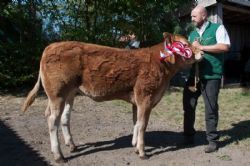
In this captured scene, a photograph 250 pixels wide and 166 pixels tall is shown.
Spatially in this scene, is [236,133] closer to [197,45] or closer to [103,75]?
[197,45]

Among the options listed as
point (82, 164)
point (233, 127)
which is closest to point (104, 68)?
point (82, 164)

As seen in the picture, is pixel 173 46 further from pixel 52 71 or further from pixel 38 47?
pixel 38 47

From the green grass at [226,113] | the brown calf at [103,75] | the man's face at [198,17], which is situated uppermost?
the man's face at [198,17]

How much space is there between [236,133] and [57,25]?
7854mm

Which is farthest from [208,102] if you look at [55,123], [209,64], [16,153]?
[16,153]

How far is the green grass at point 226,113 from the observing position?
27.1ft

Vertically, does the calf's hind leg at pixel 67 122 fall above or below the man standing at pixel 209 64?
below

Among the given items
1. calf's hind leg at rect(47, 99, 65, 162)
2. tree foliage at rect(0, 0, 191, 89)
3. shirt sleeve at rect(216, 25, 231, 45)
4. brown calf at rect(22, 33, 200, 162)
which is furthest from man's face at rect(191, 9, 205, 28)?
tree foliage at rect(0, 0, 191, 89)

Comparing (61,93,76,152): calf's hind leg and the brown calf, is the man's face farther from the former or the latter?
(61,93,76,152): calf's hind leg

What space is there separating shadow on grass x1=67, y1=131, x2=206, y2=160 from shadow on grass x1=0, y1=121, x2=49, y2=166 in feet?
1.82

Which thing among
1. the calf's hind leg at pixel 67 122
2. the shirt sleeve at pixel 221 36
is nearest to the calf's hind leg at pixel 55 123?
the calf's hind leg at pixel 67 122

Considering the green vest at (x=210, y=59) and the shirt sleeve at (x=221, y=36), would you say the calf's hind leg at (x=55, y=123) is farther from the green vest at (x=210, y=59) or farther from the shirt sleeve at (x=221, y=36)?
the shirt sleeve at (x=221, y=36)

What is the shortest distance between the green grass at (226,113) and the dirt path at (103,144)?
0.38m

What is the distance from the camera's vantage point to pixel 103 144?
7566 mm
